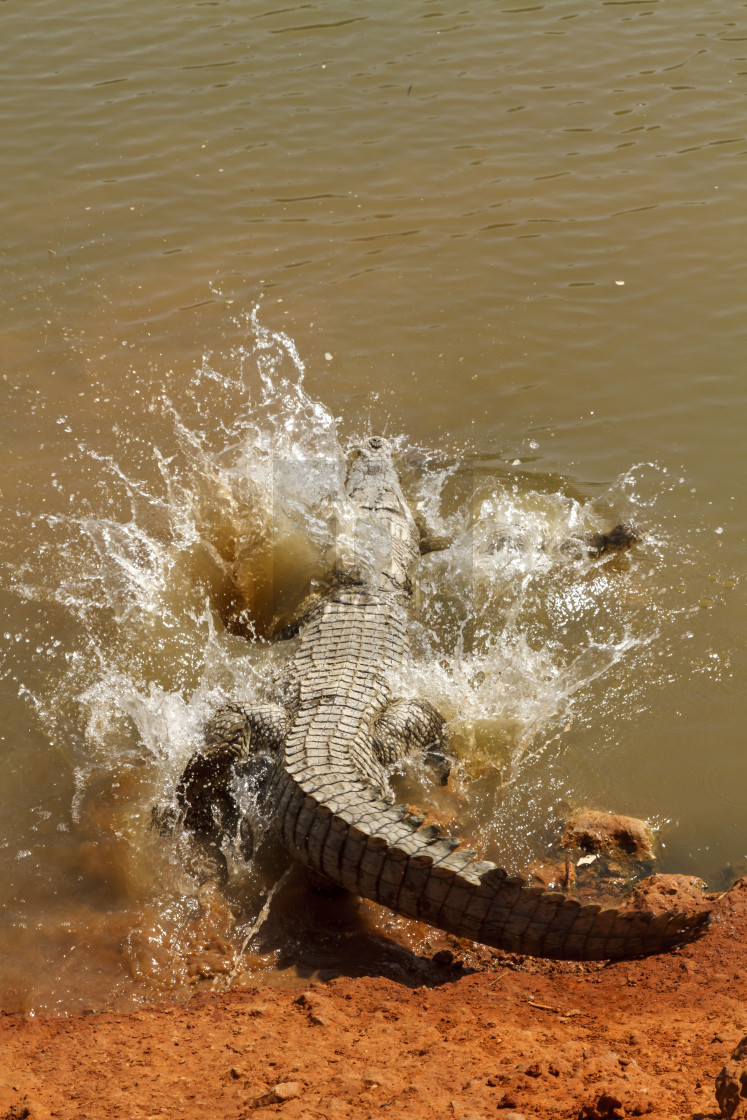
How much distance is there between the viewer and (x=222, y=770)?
14.7ft

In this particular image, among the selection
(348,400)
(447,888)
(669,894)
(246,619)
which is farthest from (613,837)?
(348,400)

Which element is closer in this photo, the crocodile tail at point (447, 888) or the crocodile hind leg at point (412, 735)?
the crocodile tail at point (447, 888)

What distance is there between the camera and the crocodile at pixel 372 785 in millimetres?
3266

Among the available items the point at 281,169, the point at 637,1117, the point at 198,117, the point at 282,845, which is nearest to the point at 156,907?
the point at 282,845

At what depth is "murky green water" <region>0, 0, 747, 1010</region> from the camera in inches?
175

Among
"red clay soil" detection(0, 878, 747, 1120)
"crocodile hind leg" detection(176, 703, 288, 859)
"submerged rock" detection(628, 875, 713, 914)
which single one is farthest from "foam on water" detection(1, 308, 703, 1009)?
"submerged rock" detection(628, 875, 713, 914)

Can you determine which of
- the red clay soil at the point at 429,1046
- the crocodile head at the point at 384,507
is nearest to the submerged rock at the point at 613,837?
the red clay soil at the point at 429,1046

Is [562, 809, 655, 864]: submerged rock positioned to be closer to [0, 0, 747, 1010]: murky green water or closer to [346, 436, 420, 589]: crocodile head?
[0, 0, 747, 1010]: murky green water

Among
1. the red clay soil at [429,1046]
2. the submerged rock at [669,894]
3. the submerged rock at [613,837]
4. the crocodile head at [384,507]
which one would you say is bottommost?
the submerged rock at [613,837]

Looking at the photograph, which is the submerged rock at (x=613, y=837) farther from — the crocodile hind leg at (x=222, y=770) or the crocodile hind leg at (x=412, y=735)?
the crocodile hind leg at (x=222, y=770)

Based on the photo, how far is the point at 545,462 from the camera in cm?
657

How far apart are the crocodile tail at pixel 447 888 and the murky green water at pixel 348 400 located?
0.45 m

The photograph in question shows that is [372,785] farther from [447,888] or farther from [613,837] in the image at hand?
[613,837]

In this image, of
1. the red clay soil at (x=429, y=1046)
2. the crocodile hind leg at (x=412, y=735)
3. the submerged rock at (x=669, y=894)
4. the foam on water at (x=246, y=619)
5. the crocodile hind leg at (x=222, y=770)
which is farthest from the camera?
the crocodile hind leg at (x=412, y=735)
